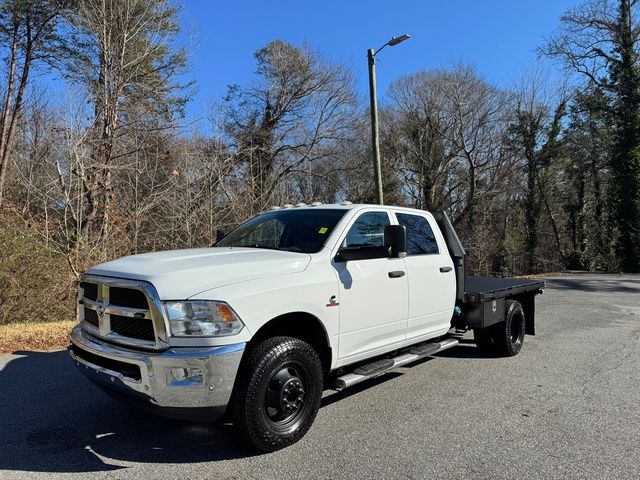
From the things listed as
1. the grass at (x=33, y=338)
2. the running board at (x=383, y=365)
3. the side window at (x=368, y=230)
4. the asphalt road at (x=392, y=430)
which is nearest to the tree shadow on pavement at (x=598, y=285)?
the asphalt road at (x=392, y=430)

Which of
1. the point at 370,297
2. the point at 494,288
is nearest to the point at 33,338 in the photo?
the point at 370,297

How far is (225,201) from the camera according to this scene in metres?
17.5

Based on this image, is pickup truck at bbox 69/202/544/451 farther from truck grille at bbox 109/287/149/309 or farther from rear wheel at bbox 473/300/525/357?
rear wheel at bbox 473/300/525/357

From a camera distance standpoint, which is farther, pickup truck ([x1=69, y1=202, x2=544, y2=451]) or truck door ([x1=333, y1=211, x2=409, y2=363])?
truck door ([x1=333, y1=211, x2=409, y2=363])

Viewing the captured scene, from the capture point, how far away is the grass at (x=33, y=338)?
23.7 ft

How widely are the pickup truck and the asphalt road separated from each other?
396 mm

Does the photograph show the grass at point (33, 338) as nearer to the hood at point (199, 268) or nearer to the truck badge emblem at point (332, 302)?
the hood at point (199, 268)

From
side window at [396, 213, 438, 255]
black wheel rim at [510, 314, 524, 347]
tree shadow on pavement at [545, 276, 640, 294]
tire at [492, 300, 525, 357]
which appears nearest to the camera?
side window at [396, 213, 438, 255]

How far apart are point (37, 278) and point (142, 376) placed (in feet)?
26.0

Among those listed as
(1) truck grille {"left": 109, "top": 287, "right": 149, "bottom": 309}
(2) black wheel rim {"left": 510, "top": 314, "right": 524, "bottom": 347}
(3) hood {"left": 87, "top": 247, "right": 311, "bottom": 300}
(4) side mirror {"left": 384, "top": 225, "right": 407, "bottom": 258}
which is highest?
(4) side mirror {"left": 384, "top": 225, "right": 407, "bottom": 258}

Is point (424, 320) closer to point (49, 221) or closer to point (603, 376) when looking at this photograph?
point (603, 376)

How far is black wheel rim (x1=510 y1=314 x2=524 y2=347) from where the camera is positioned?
7066mm

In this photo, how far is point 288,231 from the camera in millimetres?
5070

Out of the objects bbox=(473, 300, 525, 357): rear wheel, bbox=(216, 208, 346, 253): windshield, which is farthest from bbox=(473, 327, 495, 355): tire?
bbox=(216, 208, 346, 253): windshield
